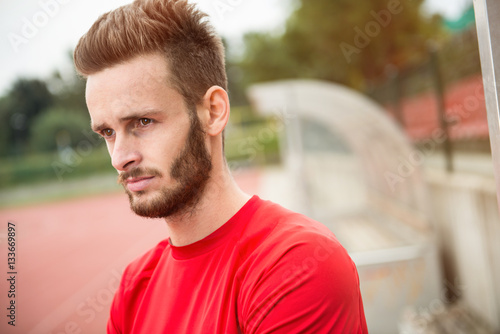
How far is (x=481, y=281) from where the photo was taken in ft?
13.8

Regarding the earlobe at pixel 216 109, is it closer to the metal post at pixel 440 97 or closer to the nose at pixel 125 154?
the nose at pixel 125 154

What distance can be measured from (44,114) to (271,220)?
83.1 ft

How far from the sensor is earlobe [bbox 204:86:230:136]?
1491 mm

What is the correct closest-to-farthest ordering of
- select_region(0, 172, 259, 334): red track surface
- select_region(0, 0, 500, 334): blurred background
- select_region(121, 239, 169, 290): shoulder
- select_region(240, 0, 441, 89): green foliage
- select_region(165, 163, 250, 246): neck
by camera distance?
select_region(165, 163, 250, 246): neck < select_region(121, 239, 169, 290): shoulder < select_region(0, 0, 500, 334): blurred background < select_region(0, 172, 259, 334): red track surface < select_region(240, 0, 441, 89): green foliage

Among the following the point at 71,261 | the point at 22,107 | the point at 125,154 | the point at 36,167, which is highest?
the point at 22,107

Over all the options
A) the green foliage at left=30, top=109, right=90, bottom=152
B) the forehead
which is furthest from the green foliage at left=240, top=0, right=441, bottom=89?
the green foliage at left=30, top=109, right=90, bottom=152

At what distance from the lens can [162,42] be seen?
1.43 meters

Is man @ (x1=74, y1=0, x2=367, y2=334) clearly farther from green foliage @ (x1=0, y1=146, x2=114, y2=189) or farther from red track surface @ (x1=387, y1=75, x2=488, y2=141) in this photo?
green foliage @ (x1=0, y1=146, x2=114, y2=189)

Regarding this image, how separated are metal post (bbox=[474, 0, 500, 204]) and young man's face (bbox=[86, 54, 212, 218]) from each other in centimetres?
84

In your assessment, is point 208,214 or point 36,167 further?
point 36,167

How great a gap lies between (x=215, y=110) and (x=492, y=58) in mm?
848

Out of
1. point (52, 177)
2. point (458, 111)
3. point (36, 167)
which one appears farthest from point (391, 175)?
point (52, 177)

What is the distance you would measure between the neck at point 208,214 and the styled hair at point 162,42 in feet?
0.97

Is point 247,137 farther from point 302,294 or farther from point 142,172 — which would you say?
point 302,294
